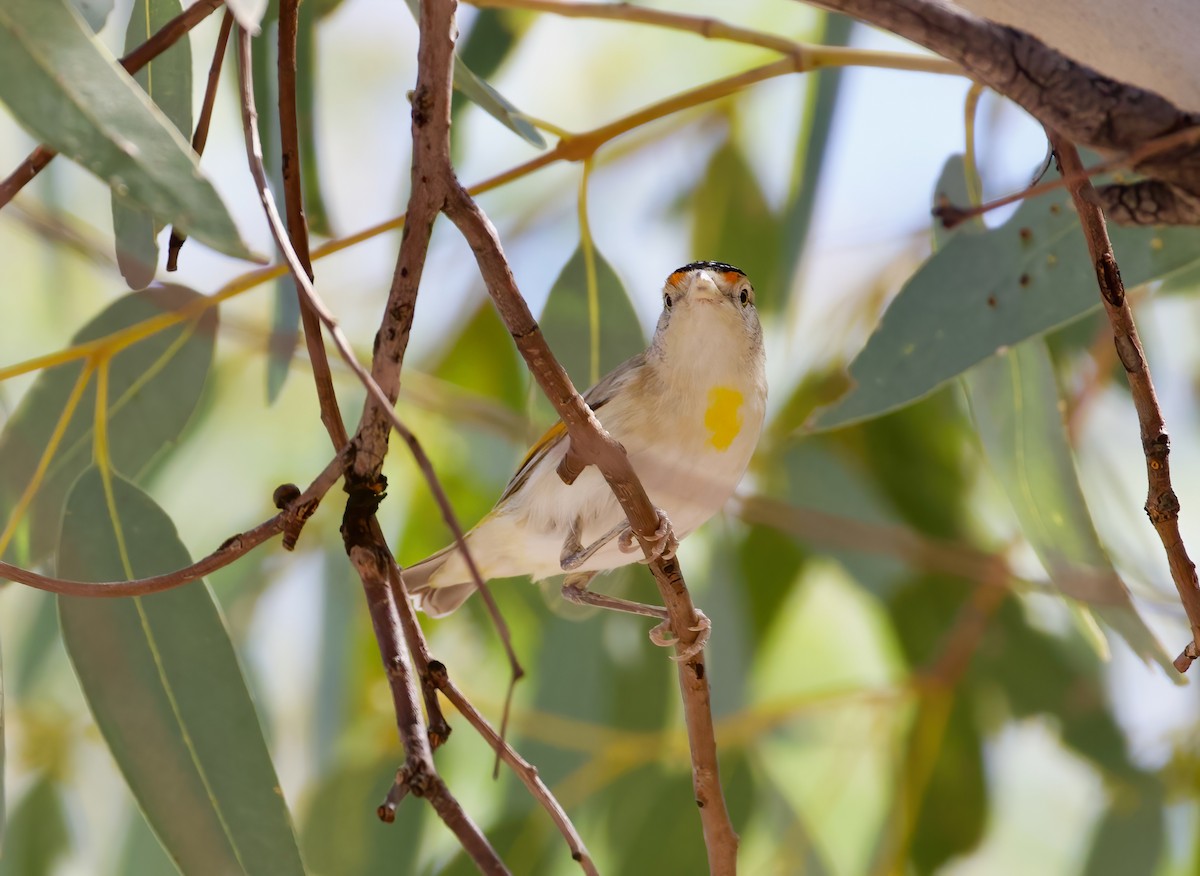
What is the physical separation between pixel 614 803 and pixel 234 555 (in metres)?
2.18

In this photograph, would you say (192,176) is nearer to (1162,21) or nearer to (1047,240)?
(1162,21)

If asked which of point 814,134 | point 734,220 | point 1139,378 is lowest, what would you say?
point 1139,378

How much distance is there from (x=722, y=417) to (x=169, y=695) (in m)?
0.97

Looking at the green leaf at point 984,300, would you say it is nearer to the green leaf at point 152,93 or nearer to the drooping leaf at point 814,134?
the drooping leaf at point 814,134

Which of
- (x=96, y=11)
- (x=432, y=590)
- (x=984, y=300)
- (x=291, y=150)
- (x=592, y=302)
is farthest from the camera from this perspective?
(x=432, y=590)

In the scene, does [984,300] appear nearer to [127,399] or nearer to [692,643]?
[692,643]

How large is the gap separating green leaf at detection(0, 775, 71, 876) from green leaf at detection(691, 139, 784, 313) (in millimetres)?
2264

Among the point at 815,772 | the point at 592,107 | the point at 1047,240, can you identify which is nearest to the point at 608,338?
the point at 1047,240

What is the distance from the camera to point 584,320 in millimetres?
2430

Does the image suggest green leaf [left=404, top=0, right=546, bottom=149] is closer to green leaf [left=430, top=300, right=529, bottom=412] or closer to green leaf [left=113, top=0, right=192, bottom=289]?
green leaf [left=113, top=0, right=192, bottom=289]

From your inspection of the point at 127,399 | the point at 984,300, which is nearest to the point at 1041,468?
the point at 984,300

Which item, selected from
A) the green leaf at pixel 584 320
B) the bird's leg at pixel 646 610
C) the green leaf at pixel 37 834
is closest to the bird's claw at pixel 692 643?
the bird's leg at pixel 646 610

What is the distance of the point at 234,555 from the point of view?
48.6 inches

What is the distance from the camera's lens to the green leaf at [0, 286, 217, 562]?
2.20m
